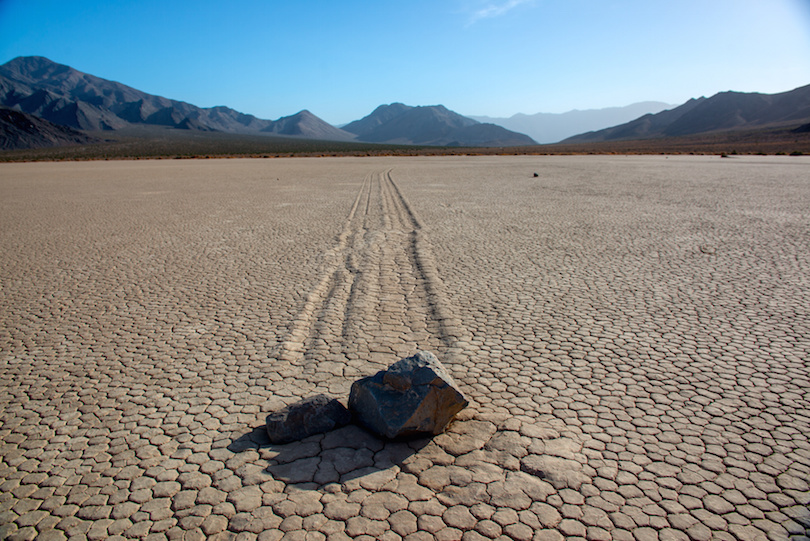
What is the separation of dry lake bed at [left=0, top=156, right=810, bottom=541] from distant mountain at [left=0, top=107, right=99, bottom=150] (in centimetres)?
11215

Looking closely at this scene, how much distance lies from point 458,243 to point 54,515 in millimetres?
7390

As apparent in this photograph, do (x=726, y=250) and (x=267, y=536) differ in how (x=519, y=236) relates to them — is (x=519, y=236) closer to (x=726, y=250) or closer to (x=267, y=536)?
(x=726, y=250)

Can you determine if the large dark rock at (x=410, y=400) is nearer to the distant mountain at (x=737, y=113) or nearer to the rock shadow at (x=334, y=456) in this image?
the rock shadow at (x=334, y=456)

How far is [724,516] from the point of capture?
260 cm

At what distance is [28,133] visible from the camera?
322ft

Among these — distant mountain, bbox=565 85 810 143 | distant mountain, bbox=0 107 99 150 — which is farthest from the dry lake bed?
distant mountain, bbox=565 85 810 143

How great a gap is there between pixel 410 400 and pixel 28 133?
125 metres

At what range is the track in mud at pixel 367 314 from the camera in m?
4.51

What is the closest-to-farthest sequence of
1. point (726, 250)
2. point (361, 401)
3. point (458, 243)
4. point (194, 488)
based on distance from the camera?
point (194, 488)
point (361, 401)
point (726, 250)
point (458, 243)

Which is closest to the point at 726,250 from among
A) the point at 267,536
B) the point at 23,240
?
the point at 267,536

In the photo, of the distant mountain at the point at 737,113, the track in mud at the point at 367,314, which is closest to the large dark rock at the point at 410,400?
the track in mud at the point at 367,314

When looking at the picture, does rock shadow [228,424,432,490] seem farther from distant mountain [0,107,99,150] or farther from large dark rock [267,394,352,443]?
distant mountain [0,107,99,150]

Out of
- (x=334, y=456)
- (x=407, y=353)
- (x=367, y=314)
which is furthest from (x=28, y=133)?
(x=334, y=456)

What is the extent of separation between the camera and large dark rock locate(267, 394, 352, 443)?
328 centimetres
